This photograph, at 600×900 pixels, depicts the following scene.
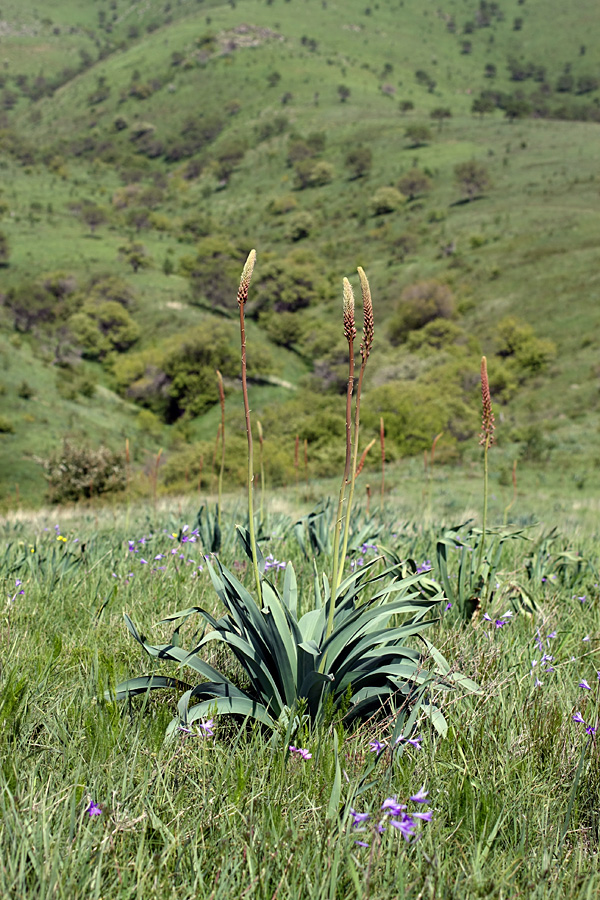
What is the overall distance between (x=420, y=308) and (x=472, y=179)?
37.6m

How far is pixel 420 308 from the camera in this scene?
5081 cm

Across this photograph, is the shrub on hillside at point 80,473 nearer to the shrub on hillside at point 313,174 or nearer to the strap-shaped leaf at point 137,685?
the strap-shaped leaf at point 137,685

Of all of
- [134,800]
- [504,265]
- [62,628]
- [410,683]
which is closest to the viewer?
[134,800]

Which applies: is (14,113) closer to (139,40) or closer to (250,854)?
(139,40)

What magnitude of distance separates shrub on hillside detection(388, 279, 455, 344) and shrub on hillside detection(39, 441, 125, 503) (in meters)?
35.9

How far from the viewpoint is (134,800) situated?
150 cm

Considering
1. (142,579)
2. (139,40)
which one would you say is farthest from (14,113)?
(142,579)

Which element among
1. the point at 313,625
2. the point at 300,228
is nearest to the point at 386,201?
the point at 300,228

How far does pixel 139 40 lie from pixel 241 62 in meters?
61.1

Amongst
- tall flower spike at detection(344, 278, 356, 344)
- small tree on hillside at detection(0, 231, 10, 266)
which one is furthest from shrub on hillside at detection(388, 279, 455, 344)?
tall flower spike at detection(344, 278, 356, 344)

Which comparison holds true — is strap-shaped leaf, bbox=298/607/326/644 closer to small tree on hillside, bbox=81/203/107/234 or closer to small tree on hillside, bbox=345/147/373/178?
small tree on hillside, bbox=81/203/107/234

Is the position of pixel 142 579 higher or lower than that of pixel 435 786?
lower

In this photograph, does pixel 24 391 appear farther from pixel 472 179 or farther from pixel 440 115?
pixel 440 115

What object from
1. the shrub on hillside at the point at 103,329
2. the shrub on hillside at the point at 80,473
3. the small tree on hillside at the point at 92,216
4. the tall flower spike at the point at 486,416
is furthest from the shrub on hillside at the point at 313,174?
the tall flower spike at the point at 486,416
